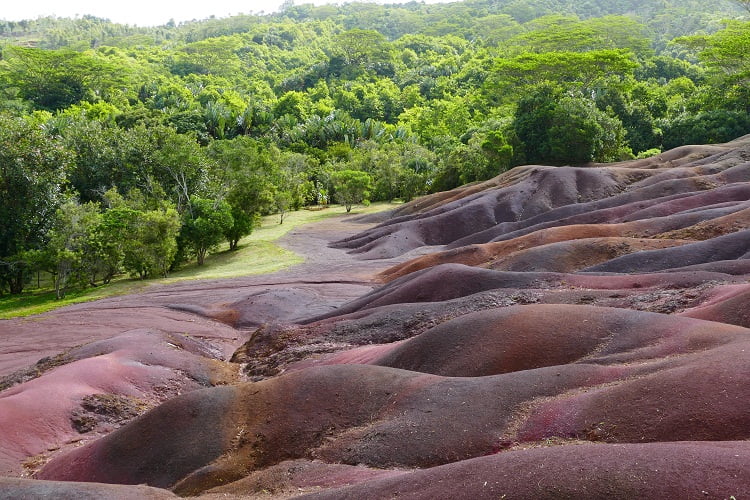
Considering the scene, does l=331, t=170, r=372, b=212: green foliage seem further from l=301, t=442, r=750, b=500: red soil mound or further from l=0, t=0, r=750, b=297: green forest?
l=301, t=442, r=750, b=500: red soil mound

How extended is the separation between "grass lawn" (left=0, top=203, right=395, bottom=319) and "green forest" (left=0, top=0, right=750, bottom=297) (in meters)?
1.11

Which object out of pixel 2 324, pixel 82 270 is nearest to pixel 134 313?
pixel 2 324

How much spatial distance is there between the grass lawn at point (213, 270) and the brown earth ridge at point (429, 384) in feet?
11.9

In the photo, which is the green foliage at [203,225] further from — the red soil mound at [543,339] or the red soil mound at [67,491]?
the red soil mound at [67,491]

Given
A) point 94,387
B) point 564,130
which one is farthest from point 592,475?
point 564,130

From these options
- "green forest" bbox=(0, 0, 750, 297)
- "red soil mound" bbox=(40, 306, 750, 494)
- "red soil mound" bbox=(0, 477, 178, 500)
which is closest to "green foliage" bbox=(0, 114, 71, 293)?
"green forest" bbox=(0, 0, 750, 297)

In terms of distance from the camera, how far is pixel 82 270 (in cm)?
3891

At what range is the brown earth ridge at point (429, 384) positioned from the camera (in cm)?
999

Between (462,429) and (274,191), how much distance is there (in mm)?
47670

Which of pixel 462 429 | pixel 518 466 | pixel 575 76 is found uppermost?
pixel 575 76

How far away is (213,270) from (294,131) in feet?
138

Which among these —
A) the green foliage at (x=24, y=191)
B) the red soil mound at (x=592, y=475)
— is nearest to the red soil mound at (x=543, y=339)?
the red soil mound at (x=592, y=475)

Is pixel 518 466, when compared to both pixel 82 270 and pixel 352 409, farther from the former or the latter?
pixel 82 270

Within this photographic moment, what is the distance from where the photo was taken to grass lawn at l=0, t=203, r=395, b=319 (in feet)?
119
